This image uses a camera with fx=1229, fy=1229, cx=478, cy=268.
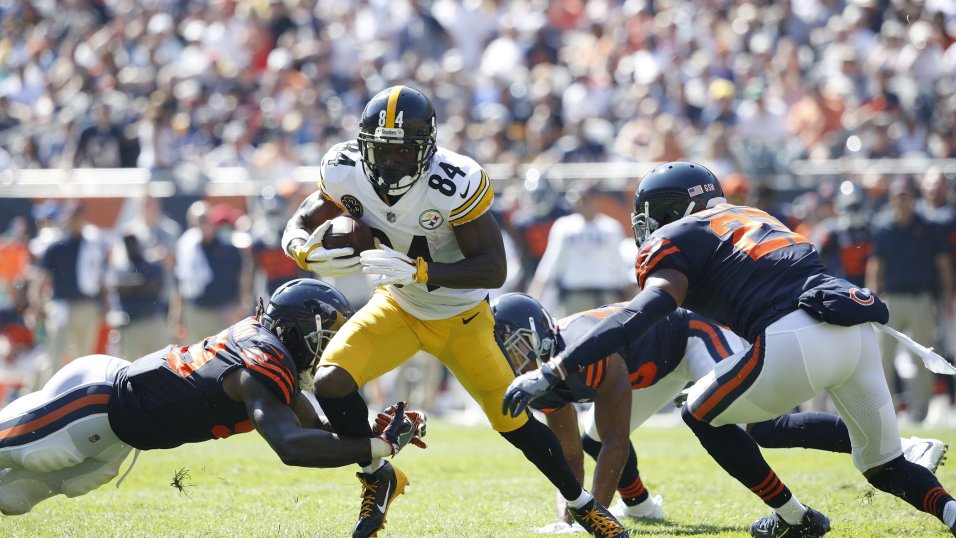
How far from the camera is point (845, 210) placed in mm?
10625

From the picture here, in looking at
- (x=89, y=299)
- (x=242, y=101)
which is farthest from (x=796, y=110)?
(x=89, y=299)

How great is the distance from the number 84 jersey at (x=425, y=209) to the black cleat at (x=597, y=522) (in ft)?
3.27

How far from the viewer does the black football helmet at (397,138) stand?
5125 millimetres

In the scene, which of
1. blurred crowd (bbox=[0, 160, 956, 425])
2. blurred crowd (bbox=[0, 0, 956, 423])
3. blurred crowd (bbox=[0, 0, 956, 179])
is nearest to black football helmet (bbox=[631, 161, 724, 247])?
blurred crowd (bbox=[0, 0, 956, 423])

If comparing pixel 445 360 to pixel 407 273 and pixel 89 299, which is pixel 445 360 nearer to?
pixel 407 273

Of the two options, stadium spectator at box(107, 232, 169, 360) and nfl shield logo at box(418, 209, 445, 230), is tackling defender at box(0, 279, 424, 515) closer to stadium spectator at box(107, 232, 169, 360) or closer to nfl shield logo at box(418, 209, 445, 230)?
nfl shield logo at box(418, 209, 445, 230)

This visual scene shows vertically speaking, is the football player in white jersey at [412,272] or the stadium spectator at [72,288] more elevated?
the football player in white jersey at [412,272]

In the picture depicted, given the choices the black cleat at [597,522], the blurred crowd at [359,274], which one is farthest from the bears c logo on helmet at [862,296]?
the blurred crowd at [359,274]

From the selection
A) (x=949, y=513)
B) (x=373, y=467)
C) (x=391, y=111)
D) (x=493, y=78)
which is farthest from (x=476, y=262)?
(x=493, y=78)

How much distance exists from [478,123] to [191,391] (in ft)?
28.5

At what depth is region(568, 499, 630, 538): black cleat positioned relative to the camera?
5.09m

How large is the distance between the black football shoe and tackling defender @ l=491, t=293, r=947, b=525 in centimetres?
77

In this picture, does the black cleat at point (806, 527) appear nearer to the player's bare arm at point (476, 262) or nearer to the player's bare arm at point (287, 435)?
the player's bare arm at point (476, 262)

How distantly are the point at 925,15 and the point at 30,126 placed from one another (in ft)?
32.7
